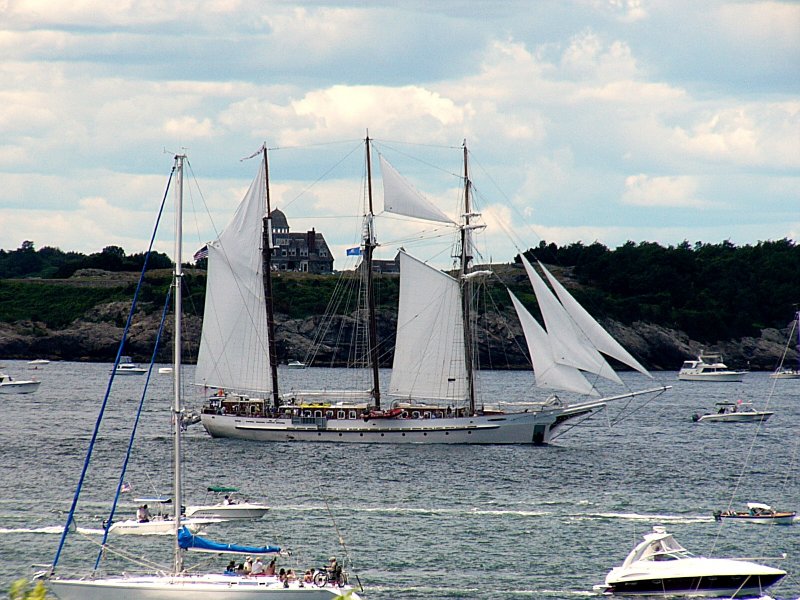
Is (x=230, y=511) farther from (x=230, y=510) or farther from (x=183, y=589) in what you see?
(x=183, y=589)

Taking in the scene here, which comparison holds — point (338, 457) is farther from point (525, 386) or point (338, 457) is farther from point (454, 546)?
point (525, 386)

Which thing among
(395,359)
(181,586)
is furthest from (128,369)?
(181,586)

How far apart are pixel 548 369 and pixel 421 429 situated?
33.2 feet

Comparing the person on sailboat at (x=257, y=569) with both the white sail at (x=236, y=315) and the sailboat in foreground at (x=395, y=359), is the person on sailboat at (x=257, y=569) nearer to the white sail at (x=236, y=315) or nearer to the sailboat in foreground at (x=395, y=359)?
the sailboat in foreground at (x=395, y=359)

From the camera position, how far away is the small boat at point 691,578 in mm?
41531

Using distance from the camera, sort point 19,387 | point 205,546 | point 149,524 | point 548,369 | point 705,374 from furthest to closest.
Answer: point 705,374 < point 19,387 < point 548,369 < point 149,524 < point 205,546

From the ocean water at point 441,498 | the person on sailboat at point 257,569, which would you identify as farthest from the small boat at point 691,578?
the person on sailboat at point 257,569

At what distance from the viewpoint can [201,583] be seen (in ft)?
126

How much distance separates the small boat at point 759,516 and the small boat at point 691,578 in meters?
12.5

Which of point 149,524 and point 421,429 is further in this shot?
point 421,429

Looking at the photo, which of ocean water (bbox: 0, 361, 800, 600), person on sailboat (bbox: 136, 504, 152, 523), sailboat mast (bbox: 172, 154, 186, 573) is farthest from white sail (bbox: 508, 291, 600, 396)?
sailboat mast (bbox: 172, 154, 186, 573)

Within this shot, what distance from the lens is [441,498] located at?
61938 millimetres

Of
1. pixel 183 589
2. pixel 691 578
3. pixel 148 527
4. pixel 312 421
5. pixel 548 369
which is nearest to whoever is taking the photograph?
pixel 183 589

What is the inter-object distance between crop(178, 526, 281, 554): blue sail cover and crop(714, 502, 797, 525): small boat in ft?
70.9
